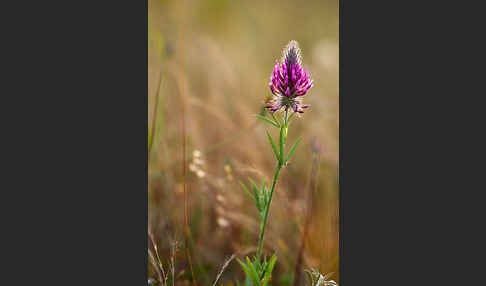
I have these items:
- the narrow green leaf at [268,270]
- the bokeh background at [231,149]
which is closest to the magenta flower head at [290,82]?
the bokeh background at [231,149]

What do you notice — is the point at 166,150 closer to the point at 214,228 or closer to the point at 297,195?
the point at 214,228

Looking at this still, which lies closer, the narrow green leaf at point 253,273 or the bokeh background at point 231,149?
the narrow green leaf at point 253,273

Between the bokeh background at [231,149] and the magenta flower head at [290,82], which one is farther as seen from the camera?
the bokeh background at [231,149]

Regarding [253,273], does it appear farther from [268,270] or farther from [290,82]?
[290,82]

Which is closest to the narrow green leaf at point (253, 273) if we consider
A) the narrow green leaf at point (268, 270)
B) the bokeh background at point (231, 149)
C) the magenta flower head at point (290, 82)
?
the narrow green leaf at point (268, 270)

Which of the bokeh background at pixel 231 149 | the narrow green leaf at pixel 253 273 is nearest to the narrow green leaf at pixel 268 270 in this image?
the narrow green leaf at pixel 253 273

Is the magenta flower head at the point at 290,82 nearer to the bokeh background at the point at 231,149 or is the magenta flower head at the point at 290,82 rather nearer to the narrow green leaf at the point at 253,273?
the bokeh background at the point at 231,149

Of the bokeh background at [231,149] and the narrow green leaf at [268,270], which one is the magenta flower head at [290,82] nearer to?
the bokeh background at [231,149]

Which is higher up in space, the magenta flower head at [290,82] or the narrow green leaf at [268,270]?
the magenta flower head at [290,82]
